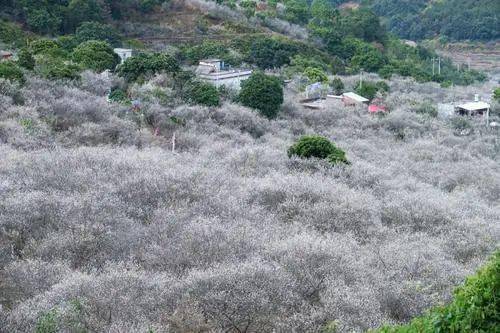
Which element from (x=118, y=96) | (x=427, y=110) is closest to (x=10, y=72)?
(x=118, y=96)

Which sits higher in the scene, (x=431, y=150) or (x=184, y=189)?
(x=184, y=189)

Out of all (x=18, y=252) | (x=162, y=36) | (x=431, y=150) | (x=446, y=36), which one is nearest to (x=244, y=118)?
(x=431, y=150)

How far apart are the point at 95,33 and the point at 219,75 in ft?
28.7

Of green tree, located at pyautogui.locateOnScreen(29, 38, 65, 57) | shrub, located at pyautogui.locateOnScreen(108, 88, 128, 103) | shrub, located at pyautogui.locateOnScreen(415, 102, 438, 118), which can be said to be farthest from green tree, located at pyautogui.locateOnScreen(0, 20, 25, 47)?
shrub, located at pyautogui.locateOnScreen(415, 102, 438, 118)

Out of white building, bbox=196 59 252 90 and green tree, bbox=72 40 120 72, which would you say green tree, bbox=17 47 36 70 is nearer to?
green tree, bbox=72 40 120 72

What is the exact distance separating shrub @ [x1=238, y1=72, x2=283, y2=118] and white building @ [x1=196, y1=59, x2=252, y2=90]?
8.11 feet

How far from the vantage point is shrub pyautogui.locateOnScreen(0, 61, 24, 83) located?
18500 millimetres

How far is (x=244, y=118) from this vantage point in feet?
68.5

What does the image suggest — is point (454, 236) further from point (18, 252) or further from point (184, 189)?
point (18, 252)

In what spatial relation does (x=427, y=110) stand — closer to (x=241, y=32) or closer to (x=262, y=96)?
(x=262, y=96)

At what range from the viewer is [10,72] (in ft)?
61.4

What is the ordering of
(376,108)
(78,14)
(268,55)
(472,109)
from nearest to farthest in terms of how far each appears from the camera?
(376,108)
(472,109)
(78,14)
(268,55)

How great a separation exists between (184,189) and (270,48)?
26608 millimetres

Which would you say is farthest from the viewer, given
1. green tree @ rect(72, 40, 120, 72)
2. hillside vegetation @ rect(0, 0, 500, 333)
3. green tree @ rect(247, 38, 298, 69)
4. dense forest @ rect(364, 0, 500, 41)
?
dense forest @ rect(364, 0, 500, 41)
